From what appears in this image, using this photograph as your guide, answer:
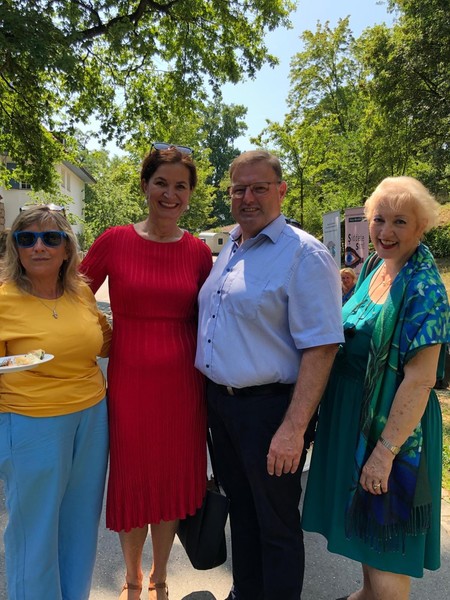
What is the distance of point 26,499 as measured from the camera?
1914mm

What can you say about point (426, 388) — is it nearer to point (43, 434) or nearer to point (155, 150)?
point (43, 434)

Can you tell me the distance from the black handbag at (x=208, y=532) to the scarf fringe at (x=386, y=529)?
2.24ft

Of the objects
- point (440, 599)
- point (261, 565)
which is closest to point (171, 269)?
point (261, 565)

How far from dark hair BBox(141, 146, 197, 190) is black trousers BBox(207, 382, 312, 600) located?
119 centimetres

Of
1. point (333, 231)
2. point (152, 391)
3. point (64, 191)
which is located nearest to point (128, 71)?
point (333, 231)

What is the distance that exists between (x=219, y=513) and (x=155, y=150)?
2.01m

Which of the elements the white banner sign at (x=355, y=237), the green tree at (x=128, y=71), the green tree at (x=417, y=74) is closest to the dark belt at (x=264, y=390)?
the white banner sign at (x=355, y=237)

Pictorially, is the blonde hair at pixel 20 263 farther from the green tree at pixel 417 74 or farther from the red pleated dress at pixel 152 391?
the green tree at pixel 417 74

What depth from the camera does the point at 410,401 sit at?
1.78 meters

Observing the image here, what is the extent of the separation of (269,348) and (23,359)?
3.42 feet

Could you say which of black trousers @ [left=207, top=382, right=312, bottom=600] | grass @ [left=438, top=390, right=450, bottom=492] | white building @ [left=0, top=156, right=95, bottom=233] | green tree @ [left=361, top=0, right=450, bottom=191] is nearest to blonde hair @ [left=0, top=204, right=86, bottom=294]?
black trousers @ [left=207, top=382, right=312, bottom=600]

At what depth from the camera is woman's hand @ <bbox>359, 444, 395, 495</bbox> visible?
182 cm

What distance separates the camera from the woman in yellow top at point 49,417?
1.89m

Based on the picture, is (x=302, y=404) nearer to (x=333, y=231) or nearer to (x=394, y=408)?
(x=394, y=408)
